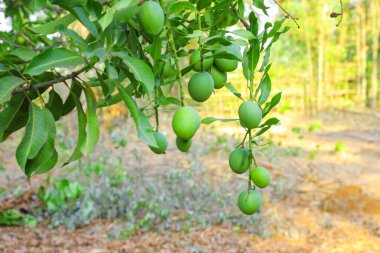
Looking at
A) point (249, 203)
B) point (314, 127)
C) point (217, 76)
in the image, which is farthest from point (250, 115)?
point (314, 127)

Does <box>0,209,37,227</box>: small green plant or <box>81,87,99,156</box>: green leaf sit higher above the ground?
<box>81,87,99,156</box>: green leaf

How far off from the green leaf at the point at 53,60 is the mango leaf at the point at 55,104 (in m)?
0.29

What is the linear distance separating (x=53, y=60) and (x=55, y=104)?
0.31 m

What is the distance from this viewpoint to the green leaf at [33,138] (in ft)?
2.70

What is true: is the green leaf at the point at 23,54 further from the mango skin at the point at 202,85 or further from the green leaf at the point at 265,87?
the green leaf at the point at 265,87

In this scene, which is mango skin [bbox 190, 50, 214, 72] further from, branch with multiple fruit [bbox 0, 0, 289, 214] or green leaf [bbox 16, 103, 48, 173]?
green leaf [bbox 16, 103, 48, 173]

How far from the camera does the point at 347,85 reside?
12.2m

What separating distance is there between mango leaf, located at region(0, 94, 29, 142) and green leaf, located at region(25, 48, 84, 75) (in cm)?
22

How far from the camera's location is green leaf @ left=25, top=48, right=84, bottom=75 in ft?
2.42

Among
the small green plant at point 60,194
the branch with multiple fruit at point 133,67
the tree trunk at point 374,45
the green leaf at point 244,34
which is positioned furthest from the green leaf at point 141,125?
the tree trunk at point 374,45

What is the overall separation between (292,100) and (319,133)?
116 inches

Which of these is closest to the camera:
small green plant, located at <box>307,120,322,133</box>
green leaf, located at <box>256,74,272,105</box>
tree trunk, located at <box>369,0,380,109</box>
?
green leaf, located at <box>256,74,272,105</box>

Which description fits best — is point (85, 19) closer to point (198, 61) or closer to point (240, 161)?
point (198, 61)

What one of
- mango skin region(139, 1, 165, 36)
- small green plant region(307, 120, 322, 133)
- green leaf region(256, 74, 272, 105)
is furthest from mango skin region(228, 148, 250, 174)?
small green plant region(307, 120, 322, 133)
